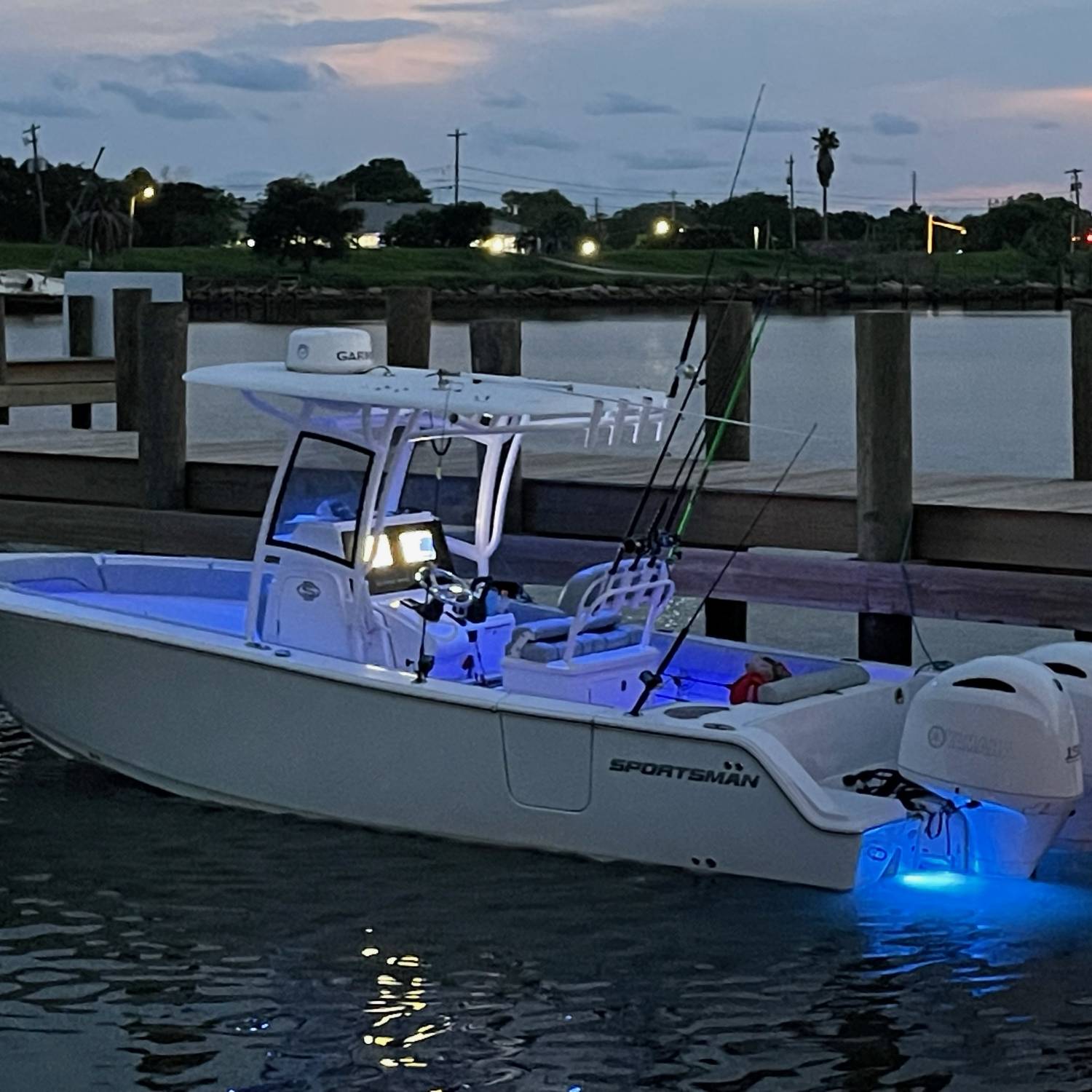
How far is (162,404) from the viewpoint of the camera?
11.5m

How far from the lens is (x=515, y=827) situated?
8312mm

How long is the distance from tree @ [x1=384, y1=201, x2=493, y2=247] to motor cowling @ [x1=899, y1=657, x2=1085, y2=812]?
108672 millimetres

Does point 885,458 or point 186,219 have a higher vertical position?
point 186,219

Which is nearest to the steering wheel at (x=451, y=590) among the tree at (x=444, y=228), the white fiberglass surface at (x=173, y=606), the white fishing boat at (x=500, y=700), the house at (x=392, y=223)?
the white fishing boat at (x=500, y=700)

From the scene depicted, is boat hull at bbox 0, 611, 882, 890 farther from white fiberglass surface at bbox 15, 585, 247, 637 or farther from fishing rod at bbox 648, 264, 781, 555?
fishing rod at bbox 648, 264, 781, 555

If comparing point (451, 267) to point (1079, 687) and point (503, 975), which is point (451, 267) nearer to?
point (1079, 687)

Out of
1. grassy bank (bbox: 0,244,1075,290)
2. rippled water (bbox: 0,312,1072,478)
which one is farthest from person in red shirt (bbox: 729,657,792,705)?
grassy bank (bbox: 0,244,1075,290)

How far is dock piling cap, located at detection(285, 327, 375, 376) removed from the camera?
8.84 m

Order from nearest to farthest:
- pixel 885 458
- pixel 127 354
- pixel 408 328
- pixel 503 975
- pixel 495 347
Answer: pixel 503 975
pixel 885 458
pixel 495 347
pixel 408 328
pixel 127 354

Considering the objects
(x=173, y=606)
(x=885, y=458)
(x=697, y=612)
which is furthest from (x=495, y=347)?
(x=697, y=612)

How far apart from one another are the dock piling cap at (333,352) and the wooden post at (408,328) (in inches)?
133

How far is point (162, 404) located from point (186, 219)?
106 meters

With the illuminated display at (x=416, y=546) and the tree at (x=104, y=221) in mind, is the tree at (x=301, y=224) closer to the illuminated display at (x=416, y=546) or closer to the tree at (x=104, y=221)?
the tree at (x=104, y=221)

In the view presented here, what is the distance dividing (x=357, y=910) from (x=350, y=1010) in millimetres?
1013
